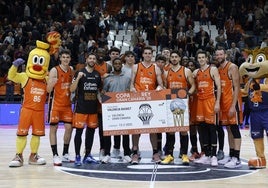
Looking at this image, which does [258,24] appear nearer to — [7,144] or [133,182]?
[7,144]

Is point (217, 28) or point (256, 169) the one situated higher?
point (217, 28)

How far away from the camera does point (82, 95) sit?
6711 mm

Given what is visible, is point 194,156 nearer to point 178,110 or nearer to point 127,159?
point 178,110

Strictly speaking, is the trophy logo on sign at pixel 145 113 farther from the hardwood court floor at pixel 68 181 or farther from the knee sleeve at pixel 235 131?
the hardwood court floor at pixel 68 181

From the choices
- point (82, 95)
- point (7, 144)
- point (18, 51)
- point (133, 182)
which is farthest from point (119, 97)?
point (18, 51)

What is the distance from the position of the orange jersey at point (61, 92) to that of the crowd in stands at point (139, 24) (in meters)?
7.56

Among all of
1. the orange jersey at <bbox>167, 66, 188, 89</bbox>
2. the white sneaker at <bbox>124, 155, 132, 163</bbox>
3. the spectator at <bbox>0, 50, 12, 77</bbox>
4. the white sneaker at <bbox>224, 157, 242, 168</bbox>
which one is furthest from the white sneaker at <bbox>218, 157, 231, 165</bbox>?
the spectator at <bbox>0, 50, 12, 77</bbox>

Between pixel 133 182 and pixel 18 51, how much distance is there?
959 cm

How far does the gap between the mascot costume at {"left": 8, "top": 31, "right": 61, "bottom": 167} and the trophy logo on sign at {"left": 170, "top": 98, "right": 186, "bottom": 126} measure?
1.78m

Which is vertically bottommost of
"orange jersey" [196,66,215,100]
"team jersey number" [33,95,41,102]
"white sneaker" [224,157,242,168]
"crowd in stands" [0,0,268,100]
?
"white sneaker" [224,157,242,168]

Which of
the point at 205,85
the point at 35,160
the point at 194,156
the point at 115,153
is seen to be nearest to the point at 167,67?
the point at 205,85

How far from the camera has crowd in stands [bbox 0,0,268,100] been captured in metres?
15.1

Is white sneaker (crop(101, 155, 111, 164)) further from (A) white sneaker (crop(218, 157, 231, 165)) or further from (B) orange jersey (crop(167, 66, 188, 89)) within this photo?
(A) white sneaker (crop(218, 157, 231, 165))

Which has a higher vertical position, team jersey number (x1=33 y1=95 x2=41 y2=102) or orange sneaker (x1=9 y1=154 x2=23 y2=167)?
team jersey number (x1=33 y1=95 x2=41 y2=102)
